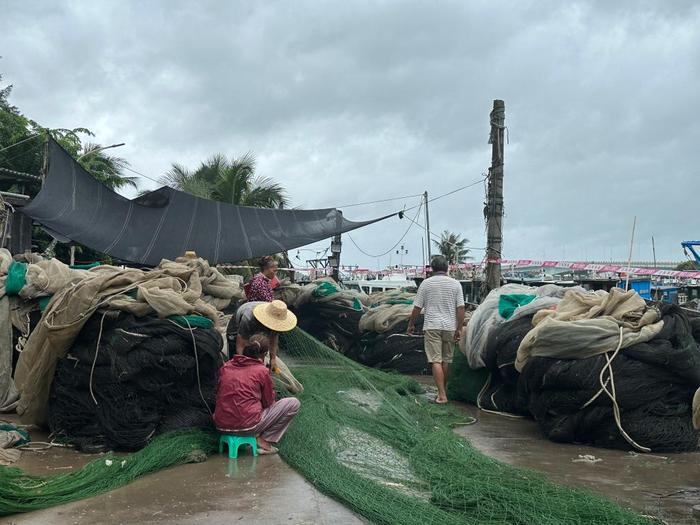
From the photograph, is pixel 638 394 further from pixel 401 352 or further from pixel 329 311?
pixel 329 311

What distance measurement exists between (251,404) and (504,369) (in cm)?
323

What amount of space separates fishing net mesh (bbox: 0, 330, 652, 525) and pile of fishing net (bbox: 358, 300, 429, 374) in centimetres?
399

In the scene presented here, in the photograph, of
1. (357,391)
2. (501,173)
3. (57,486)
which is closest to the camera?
(57,486)

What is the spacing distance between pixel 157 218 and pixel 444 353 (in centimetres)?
845

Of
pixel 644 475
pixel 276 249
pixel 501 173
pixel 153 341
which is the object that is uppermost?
pixel 501 173

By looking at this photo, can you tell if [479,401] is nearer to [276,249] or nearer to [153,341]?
[153,341]

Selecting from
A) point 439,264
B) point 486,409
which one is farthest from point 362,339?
point 486,409

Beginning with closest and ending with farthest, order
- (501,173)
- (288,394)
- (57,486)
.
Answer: (57,486) < (288,394) < (501,173)

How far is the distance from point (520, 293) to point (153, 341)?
4457 mm

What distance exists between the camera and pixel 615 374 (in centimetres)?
593

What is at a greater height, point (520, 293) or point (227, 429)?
point (520, 293)

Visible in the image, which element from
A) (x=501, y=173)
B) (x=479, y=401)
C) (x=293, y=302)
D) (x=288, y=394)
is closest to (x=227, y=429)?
(x=288, y=394)

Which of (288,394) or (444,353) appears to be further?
(444,353)

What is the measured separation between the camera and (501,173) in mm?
13484
